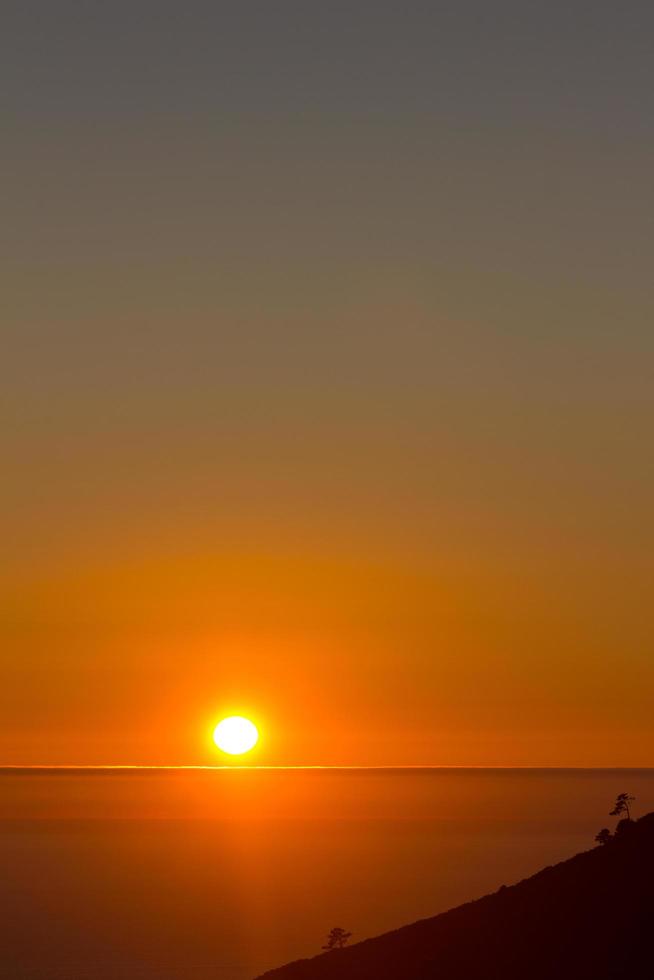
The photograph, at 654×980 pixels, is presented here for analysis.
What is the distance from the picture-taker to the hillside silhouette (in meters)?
62.2

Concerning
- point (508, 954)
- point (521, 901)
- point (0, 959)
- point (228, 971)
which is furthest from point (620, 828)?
point (0, 959)

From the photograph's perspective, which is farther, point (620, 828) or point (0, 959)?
point (0, 959)

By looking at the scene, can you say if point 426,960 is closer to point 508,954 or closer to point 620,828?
point 508,954

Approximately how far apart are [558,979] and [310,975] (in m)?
20.1

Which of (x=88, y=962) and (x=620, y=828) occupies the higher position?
(x=88, y=962)

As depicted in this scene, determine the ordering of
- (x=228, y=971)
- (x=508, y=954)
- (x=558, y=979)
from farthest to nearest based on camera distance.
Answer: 1. (x=228, y=971)
2. (x=508, y=954)
3. (x=558, y=979)

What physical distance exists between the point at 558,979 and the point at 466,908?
50.2 ft

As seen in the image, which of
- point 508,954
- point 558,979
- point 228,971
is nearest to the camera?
point 558,979

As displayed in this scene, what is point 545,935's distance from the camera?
6631 centimetres

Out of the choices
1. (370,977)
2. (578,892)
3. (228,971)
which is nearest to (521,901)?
(578,892)

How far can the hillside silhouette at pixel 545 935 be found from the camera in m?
62.2

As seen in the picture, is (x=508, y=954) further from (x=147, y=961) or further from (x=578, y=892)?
(x=147, y=961)

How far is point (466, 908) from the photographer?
2992 inches

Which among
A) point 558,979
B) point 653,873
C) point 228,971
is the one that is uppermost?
point 228,971
